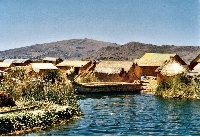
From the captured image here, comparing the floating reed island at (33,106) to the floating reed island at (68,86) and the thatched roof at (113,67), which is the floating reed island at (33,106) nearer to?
the floating reed island at (68,86)

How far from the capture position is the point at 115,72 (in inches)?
2184

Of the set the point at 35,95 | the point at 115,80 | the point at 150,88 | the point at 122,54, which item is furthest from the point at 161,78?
the point at 122,54

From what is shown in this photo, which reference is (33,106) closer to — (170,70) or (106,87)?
(170,70)

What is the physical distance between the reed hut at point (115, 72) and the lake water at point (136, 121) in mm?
20574

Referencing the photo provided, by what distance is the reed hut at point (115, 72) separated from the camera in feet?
183

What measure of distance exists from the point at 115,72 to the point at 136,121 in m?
30.6

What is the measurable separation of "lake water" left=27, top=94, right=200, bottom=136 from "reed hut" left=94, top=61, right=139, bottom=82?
2057cm

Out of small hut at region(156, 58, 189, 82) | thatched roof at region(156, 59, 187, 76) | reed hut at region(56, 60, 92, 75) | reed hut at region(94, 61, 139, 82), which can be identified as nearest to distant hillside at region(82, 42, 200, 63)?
reed hut at region(56, 60, 92, 75)

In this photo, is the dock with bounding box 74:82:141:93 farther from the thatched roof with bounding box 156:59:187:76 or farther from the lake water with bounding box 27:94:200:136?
the lake water with bounding box 27:94:200:136

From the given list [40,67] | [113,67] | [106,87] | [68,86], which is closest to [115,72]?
[113,67]

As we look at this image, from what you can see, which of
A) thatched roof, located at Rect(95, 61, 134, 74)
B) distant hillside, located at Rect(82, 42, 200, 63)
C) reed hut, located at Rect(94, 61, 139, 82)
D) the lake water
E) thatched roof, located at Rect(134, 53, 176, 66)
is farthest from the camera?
distant hillside, located at Rect(82, 42, 200, 63)

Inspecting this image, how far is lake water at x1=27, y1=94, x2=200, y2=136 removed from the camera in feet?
69.3

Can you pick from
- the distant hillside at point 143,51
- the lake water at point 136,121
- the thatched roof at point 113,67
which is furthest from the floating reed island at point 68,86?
the distant hillside at point 143,51

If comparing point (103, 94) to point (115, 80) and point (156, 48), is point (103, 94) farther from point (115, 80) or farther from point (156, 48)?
point (156, 48)
